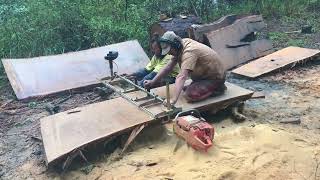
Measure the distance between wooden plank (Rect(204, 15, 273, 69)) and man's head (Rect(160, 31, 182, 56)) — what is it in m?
3.18

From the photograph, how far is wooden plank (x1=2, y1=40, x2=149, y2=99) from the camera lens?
26.2 feet

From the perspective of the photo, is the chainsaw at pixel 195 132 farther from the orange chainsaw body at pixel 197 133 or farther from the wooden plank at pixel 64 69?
the wooden plank at pixel 64 69

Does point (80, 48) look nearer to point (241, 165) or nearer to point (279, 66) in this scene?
point (279, 66)

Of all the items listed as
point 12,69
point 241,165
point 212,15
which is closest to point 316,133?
point 241,165

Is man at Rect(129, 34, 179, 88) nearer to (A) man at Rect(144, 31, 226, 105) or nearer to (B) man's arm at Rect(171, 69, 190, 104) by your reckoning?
(A) man at Rect(144, 31, 226, 105)

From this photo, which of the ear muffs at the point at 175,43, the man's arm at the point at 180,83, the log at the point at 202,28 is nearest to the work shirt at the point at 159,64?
the ear muffs at the point at 175,43

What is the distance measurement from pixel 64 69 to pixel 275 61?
4225 mm

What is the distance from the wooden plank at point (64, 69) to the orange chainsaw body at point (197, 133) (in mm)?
3367

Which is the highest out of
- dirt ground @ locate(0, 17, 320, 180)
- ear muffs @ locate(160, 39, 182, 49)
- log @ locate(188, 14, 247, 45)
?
ear muffs @ locate(160, 39, 182, 49)

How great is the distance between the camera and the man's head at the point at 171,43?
5.95 m

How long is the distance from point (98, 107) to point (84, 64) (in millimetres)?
2447

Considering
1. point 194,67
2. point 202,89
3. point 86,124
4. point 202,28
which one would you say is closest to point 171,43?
point 194,67

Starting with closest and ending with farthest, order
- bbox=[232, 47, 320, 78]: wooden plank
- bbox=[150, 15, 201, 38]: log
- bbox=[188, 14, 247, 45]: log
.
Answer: bbox=[232, 47, 320, 78]: wooden plank < bbox=[150, 15, 201, 38]: log < bbox=[188, 14, 247, 45]: log

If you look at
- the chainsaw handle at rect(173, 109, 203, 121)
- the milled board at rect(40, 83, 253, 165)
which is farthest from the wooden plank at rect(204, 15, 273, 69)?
the chainsaw handle at rect(173, 109, 203, 121)
